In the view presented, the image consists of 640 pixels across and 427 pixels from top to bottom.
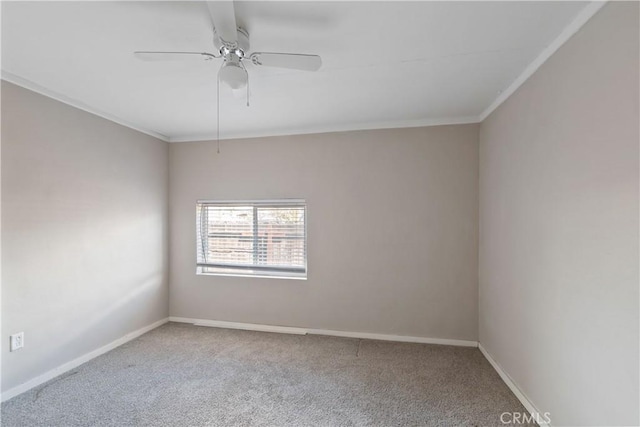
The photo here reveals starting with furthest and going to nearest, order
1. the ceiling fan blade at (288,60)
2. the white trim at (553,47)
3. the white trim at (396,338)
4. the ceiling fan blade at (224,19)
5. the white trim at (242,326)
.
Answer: the white trim at (242,326) < the white trim at (396,338) < the ceiling fan blade at (288,60) < the white trim at (553,47) < the ceiling fan blade at (224,19)

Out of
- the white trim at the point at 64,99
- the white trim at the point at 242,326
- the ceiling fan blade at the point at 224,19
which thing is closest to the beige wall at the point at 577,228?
the ceiling fan blade at the point at 224,19

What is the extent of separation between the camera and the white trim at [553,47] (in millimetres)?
1413

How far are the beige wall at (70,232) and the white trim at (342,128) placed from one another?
576 mm

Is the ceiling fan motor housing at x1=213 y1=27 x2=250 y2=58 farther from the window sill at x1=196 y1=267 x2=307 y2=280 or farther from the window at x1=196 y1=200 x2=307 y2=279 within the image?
the window sill at x1=196 y1=267 x2=307 y2=280

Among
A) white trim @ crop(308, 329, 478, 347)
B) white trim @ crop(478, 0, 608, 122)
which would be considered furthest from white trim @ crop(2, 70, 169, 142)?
white trim @ crop(478, 0, 608, 122)

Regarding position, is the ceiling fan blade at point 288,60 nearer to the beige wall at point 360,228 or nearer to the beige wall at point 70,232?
the beige wall at point 360,228

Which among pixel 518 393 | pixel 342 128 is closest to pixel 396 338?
pixel 518 393

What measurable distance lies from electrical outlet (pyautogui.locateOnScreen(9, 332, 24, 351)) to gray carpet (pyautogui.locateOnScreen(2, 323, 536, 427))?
1.20ft

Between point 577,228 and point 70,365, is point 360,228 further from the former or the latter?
point 70,365

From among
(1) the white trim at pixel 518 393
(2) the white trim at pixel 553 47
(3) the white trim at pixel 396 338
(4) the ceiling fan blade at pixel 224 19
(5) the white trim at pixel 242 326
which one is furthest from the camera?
(5) the white trim at pixel 242 326

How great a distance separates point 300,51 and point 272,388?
8.19 feet

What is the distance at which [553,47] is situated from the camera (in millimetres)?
1728

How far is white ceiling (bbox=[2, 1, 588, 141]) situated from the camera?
1.47 m

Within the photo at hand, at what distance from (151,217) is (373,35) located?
3.18 m
